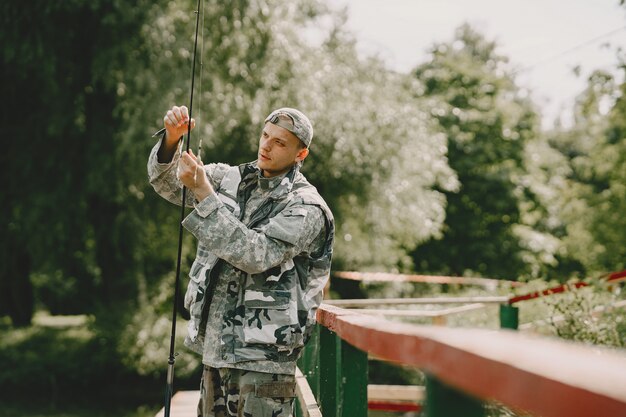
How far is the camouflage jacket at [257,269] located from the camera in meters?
2.58

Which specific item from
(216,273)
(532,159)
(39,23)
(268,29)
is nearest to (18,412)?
(39,23)

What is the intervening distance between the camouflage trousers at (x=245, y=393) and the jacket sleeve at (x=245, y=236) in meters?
0.41

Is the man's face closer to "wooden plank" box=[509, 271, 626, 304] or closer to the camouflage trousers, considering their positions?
the camouflage trousers

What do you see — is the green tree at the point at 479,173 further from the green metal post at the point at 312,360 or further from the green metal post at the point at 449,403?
the green metal post at the point at 449,403

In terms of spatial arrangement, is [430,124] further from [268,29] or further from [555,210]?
[555,210]

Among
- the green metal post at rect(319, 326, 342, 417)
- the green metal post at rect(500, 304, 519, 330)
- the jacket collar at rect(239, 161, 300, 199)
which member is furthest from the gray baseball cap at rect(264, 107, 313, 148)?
the green metal post at rect(500, 304, 519, 330)

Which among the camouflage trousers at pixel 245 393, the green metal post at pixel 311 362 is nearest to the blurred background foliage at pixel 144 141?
the green metal post at pixel 311 362

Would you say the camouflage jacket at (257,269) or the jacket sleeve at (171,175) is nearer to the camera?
the camouflage jacket at (257,269)

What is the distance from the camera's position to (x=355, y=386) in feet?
7.54

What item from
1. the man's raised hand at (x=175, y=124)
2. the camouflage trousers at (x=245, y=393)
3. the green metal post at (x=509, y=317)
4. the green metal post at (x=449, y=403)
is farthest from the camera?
the green metal post at (x=509, y=317)

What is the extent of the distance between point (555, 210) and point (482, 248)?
615 cm

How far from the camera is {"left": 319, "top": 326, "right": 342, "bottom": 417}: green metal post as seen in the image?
281 centimetres

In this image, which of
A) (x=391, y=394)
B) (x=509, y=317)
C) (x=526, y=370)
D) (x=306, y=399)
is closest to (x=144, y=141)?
(x=391, y=394)

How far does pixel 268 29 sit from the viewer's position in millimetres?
11625
